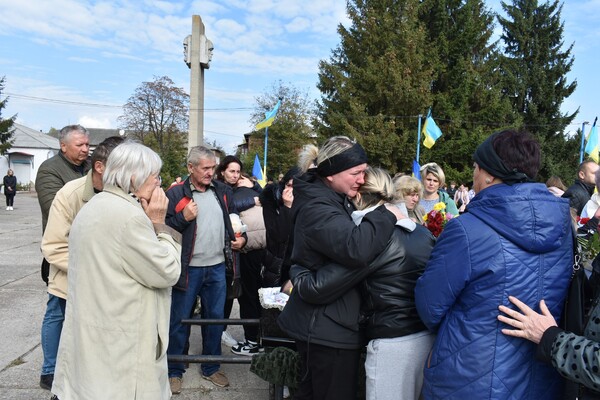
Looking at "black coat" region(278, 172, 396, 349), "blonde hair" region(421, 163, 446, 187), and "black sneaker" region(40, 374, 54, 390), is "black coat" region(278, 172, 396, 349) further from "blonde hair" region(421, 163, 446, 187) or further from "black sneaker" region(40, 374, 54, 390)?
"blonde hair" region(421, 163, 446, 187)

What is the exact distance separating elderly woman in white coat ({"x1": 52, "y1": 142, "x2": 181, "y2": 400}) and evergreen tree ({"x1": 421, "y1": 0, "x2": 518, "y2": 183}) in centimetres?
2669

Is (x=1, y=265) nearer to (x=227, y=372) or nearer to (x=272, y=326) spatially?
(x=227, y=372)

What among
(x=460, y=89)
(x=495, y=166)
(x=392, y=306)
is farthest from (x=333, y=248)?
(x=460, y=89)

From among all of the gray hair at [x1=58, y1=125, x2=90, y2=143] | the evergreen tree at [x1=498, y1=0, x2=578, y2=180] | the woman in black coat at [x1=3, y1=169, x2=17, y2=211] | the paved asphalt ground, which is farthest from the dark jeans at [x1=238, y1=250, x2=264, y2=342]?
the evergreen tree at [x1=498, y1=0, x2=578, y2=180]

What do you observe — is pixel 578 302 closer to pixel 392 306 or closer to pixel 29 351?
pixel 392 306

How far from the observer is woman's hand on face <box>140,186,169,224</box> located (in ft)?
8.21

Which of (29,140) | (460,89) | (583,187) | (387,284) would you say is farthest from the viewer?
(29,140)

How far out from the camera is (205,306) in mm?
4125

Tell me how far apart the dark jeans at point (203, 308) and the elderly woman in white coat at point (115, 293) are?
1450 mm

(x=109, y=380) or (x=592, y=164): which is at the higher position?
(x=592, y=164)

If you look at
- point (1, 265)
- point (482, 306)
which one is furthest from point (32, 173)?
point (482, 306)

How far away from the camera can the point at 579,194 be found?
5.41 metres

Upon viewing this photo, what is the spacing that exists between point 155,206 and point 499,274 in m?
1.70

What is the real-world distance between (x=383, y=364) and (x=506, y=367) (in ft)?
1.85
